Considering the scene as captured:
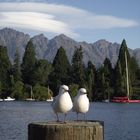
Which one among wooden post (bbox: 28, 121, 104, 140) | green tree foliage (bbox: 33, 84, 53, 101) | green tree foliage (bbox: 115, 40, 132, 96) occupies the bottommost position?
wooden post (bbox: 28, 121, 104, 140)

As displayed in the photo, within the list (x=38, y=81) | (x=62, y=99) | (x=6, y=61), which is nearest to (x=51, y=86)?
(x=38, y=81)

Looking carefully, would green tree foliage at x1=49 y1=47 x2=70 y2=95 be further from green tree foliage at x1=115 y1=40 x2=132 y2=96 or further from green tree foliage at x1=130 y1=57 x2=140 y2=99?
green tree foliage at x1=130 y1=57 x2=140 y2=99

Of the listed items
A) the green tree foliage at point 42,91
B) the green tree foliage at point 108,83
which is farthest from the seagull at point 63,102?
the green tree foliage at point 42,91

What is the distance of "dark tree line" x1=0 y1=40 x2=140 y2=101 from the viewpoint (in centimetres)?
17462

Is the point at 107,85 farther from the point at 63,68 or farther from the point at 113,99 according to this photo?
the point at 63,68

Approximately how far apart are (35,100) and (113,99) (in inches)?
1139

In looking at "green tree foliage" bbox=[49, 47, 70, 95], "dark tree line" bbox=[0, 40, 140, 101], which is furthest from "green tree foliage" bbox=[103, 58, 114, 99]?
"green tree foliage" bbox=[49, 47, 70, 95]

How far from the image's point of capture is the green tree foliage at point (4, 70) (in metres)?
186

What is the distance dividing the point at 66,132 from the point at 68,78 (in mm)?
180597

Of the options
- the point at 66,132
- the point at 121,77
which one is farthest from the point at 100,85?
the point at 66,132

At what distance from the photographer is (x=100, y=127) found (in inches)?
398

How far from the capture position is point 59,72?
194 meters

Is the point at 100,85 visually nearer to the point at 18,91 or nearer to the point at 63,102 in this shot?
the point at 18,91

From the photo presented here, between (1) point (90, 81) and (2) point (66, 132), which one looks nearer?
(2) point (66, 132)
